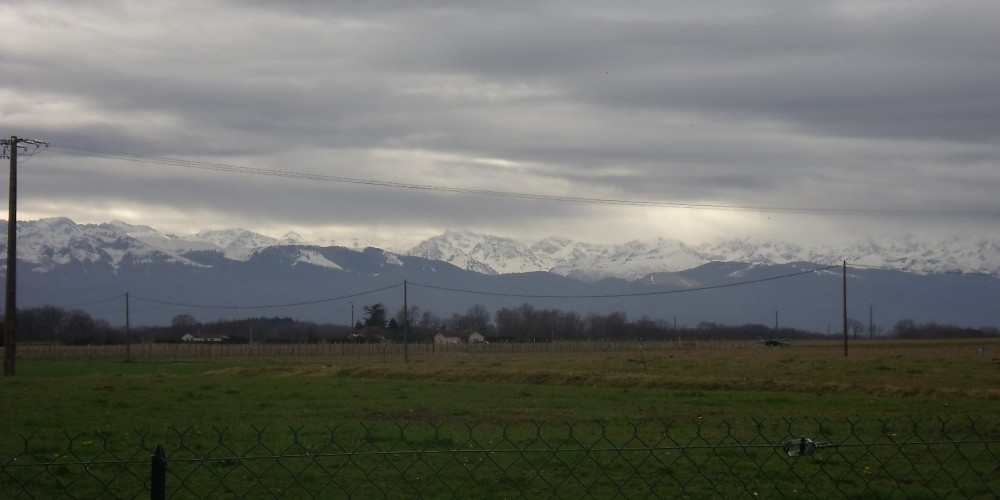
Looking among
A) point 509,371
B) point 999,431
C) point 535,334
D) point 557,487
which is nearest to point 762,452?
point 557,487

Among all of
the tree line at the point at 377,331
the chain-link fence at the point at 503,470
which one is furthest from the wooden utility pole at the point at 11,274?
the tree line at the point at 377,331

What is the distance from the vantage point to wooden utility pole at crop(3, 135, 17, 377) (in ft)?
132

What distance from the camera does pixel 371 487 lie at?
12.2 metres

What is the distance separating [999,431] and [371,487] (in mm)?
13762

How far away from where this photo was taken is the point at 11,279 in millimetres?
40531

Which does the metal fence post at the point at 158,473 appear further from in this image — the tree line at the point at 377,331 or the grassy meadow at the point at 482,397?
the tree line at the point at 377,331

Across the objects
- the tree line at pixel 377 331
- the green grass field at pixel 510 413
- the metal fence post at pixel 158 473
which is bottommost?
the tree line at pixel 377 331

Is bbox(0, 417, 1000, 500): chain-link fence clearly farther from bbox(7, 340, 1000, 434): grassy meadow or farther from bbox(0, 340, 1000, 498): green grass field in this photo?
bbox(7, 340, 1000, 434): grassy meadow

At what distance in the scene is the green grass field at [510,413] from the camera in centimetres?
1348

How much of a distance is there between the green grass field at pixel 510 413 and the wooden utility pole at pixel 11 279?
4790mm

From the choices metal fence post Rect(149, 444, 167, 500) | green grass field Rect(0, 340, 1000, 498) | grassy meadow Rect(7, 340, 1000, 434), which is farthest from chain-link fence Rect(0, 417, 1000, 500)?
grassy meadow Rect(7, 340, 1000, 434)

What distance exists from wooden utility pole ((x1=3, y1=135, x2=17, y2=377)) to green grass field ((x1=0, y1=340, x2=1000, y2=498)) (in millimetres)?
4790

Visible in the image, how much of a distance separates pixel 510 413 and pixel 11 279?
27390mm

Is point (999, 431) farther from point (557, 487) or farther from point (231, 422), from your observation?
point (231, 422)
